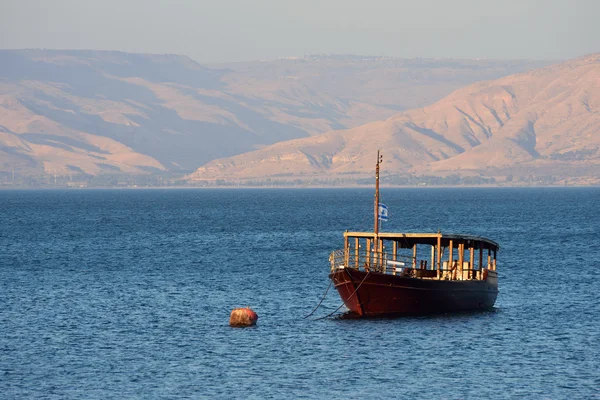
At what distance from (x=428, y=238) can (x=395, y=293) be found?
525 centimetres

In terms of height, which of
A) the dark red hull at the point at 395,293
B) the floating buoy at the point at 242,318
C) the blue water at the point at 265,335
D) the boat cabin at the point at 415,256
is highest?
the boat cabin at the point at 415,256

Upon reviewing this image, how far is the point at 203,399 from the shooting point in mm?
44562

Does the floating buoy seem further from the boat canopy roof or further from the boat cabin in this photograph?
the boat canopy roof

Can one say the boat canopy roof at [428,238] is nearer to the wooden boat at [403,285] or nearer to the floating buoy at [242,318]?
the wooden boat at [403,285]

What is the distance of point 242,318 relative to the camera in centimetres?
6119

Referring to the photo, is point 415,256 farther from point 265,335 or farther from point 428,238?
point 265,335

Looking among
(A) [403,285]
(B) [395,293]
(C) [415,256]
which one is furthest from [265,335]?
(C) [415,256]

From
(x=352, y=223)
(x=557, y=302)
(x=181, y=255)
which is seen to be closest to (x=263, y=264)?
(x=181, y=255)

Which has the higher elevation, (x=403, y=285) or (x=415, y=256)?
(x=415, y=256)

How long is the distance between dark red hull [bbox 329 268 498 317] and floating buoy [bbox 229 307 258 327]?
209 inches

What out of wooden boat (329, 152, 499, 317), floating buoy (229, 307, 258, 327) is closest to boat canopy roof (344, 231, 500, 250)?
wooden boat (329, 152, 499, 317)

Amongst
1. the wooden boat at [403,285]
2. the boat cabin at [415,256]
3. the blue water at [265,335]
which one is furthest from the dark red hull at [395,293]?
the blue water at [265,335]

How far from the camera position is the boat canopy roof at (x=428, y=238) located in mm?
63906

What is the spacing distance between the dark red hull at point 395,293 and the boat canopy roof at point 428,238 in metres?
2.63
